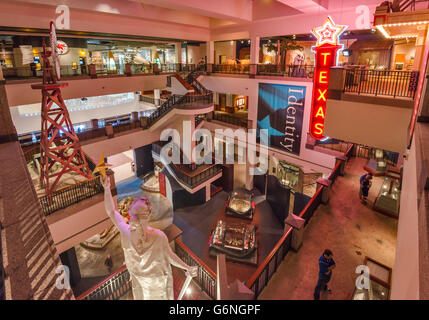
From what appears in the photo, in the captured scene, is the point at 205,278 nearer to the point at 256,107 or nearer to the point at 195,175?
the point at 195,175

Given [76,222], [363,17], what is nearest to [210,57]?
[363,17]

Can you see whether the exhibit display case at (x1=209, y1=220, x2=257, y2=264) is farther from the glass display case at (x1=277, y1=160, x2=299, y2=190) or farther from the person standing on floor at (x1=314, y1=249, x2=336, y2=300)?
the person standing on floor at (x1=314, y1=249, x2=336, y2=300)

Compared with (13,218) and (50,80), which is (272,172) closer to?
(50,80)

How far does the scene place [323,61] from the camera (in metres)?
8.77

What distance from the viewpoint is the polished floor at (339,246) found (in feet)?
18.5

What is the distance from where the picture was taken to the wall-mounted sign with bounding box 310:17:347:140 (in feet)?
27.8

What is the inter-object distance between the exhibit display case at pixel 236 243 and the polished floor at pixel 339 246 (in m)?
4.18

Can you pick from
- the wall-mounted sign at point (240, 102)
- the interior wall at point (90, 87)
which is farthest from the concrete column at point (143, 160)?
the wall-mounted sign at point (240, 102)

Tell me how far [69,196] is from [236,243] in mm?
7177

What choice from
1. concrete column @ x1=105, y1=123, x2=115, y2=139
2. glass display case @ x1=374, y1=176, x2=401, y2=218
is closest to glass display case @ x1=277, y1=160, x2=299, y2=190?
glass display case @ x1=374, y1=176, x2=401, y2=218

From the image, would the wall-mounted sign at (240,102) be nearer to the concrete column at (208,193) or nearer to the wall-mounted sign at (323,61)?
the concrete column at (208,193)
